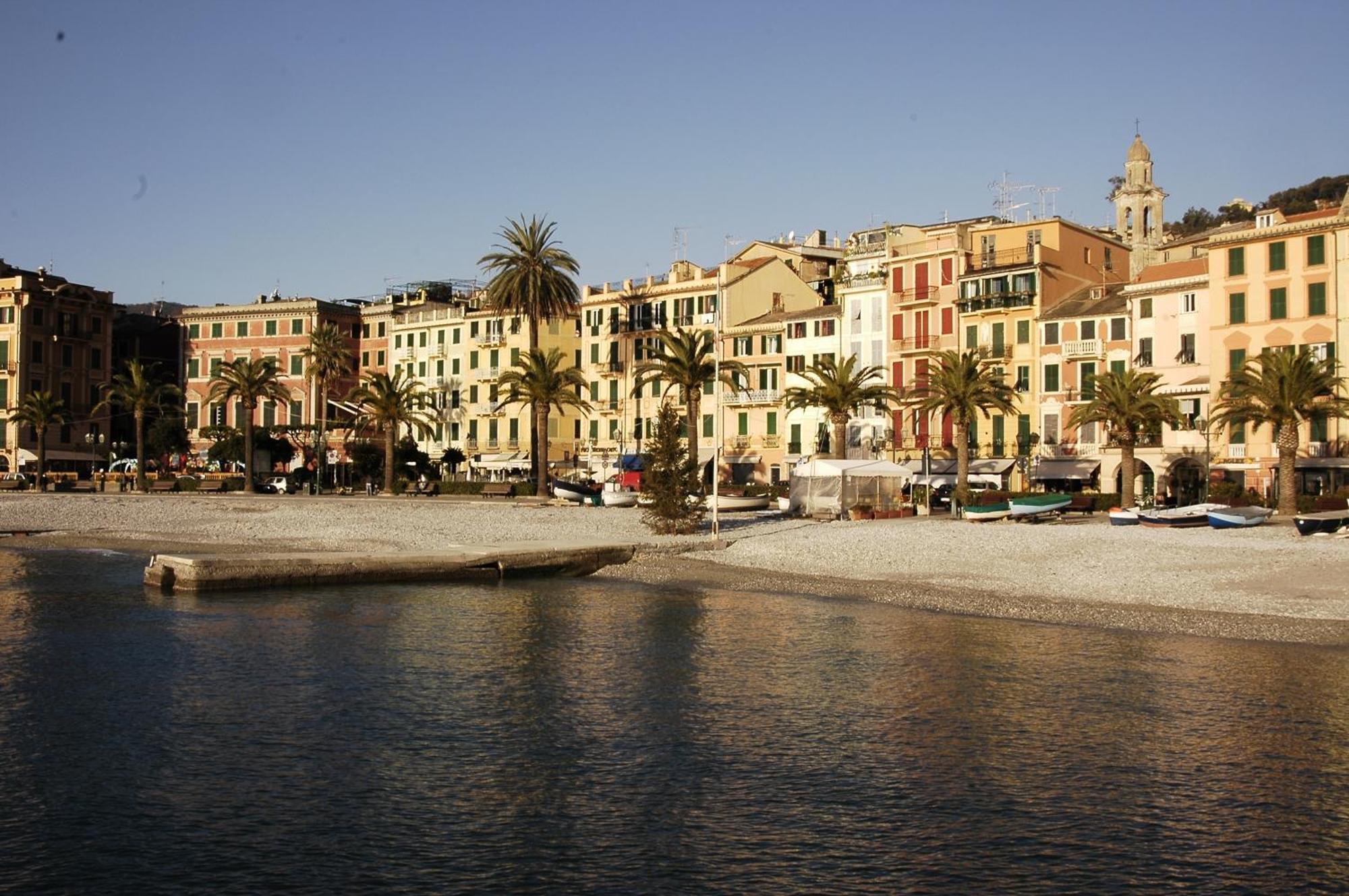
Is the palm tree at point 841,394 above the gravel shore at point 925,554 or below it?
above

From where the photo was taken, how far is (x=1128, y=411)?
64062 millimetres

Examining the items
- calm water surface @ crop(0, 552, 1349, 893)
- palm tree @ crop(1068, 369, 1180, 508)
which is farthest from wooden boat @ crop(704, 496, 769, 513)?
calm water surface @ crop(0, 552, 1349, 893)

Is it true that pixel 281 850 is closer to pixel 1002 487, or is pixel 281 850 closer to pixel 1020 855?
pixel 1020 855

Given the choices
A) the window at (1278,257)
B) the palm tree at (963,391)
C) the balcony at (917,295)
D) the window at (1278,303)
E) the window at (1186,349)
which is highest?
the balcony at (917,295)

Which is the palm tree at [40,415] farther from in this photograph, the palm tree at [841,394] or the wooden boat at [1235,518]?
the wooden boat at [1235,518]

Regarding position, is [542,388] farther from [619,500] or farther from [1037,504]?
[1037,504]

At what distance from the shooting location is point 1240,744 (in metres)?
18.6

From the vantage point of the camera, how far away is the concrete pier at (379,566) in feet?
127

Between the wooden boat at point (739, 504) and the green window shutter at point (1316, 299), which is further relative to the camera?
the wooden boat at point (739, 504)

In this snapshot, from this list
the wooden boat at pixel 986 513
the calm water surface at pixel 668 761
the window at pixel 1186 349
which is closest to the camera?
A: the calm water surface at pixel 668 761

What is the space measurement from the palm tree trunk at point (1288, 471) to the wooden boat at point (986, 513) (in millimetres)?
11881

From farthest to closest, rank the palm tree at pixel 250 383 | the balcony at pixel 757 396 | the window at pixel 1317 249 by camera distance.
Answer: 1. the palm tree at pixel 250 383
2. the balcony at pixel 757 396
3. the window at pixel 1317 249

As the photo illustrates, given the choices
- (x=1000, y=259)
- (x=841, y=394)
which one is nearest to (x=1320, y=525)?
(x=841, y=394)

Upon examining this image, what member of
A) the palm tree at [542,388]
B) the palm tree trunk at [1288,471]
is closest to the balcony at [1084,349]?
the palm tree trunk at [1288,471]
